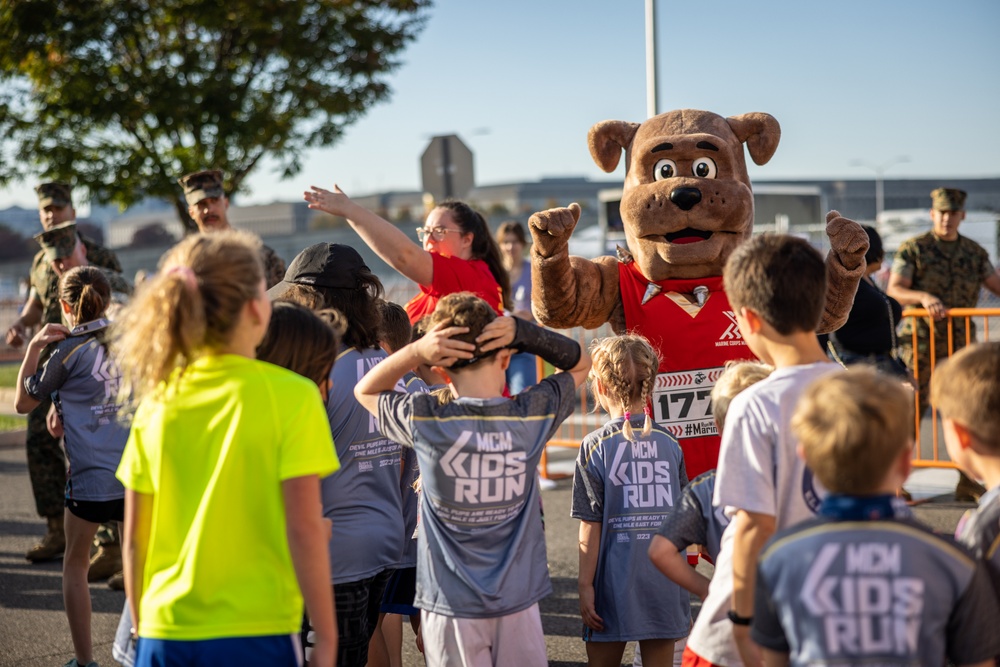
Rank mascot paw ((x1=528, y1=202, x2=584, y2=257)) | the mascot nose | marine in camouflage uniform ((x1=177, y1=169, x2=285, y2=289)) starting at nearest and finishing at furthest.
Answer: mascot paw ((x1=528, y1=202, x2=584, y2=257)) → the mascot nose → marine in camouflage uniform ((x1=177, y1=169, x2=285, y2=289))

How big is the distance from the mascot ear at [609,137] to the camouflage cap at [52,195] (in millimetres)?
3865

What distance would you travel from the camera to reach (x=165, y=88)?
13.6 metres

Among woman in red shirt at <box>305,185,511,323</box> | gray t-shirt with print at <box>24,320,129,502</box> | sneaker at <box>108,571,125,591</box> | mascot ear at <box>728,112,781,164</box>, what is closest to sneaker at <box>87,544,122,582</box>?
sneaker at <box>108,571,125,591</box>

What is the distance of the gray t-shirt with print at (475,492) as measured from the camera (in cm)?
301

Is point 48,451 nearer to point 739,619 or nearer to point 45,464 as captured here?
point 45,464

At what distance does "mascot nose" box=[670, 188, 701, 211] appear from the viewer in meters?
4.46

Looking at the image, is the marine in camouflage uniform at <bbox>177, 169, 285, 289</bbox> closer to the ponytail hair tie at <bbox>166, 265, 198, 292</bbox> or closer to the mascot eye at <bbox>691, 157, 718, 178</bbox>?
the mascot eye at <bbox>691, 157, 718, 178</bbox>

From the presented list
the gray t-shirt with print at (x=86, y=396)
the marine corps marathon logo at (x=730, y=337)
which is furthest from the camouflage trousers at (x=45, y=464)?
the marine corps marathon logo at (x=730, y=337)

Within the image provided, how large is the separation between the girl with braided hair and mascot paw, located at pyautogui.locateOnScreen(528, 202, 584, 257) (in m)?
0.73

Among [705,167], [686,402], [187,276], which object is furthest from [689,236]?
[187,276]

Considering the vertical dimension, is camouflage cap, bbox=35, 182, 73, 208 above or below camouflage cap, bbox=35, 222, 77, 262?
above

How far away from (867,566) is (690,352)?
220 cm

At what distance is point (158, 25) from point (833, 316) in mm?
11660

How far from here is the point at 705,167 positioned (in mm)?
4621
